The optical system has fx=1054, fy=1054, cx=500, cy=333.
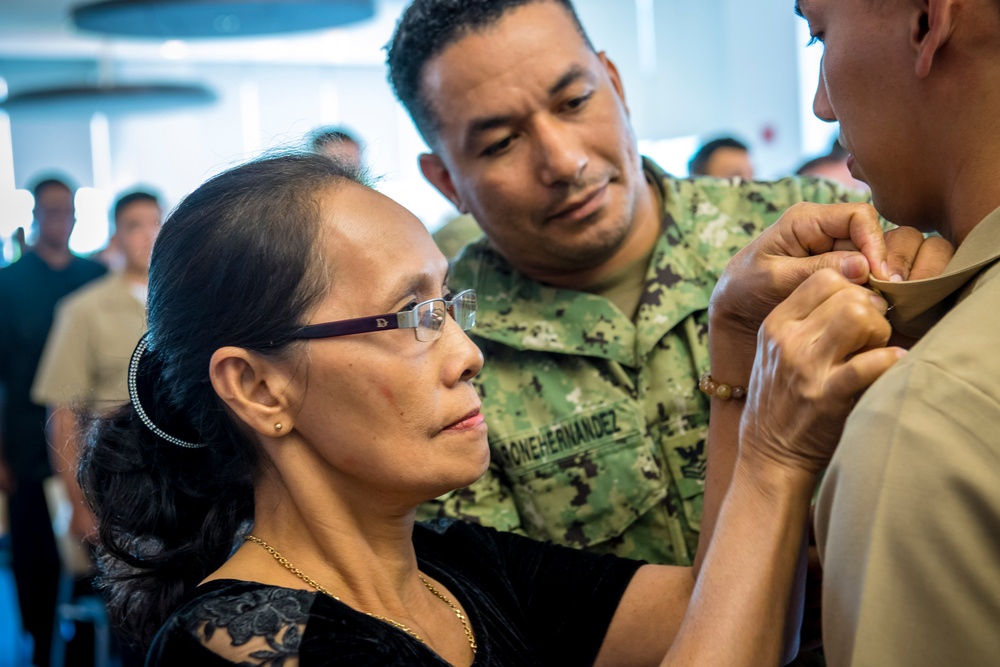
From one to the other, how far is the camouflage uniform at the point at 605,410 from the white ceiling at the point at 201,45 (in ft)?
27.7

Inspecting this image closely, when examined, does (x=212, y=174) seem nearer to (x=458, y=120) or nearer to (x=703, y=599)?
(x=458, y=120)

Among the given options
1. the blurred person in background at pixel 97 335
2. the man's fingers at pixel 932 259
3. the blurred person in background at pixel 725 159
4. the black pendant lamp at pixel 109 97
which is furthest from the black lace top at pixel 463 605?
the black pendant lamp at pixel 109 97

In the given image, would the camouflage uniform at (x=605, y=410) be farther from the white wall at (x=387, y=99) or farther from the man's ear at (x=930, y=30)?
the white wall at (x=387, y=99)

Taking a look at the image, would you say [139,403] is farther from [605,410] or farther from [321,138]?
[605,410]

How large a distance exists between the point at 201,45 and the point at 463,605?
10510mm

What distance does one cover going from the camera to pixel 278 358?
4.62ft

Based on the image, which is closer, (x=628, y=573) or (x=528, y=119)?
(x=628, y=573)

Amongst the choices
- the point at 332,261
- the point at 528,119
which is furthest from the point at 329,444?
the point at 528,119

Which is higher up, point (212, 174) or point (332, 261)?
point (212, 174)

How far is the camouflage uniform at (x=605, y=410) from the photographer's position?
76.3 inches

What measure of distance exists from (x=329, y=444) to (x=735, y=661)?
23.2 inches

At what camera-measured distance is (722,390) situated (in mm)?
1573

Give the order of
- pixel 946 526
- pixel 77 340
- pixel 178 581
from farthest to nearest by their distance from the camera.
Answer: pixel 77 340 < pixel 178 581 < pixel 946 526

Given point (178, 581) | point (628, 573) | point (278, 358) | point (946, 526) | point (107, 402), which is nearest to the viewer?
point (946, 526)
